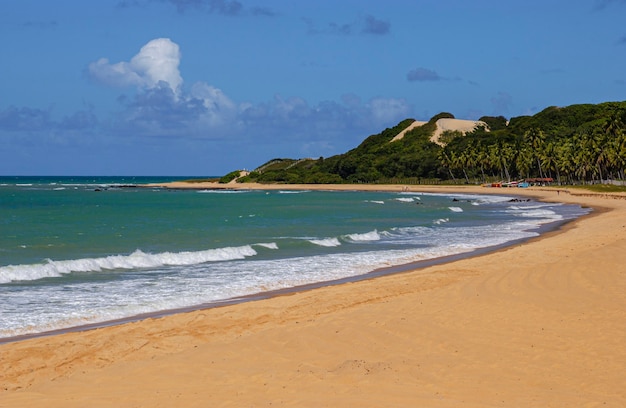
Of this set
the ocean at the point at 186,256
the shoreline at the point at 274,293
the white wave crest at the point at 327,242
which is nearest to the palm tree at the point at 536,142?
the ocean at the point at 186,256

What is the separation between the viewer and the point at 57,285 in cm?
2156

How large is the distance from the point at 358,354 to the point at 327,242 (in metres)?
24.2

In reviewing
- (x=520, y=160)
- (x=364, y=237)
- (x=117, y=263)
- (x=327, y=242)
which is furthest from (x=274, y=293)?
(x=520, y=160)

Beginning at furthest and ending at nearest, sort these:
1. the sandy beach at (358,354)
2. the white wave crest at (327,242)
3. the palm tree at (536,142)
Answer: the palm tree at (536,142) → the white wave crest at (327,242) → the sandy beach at (358,354)

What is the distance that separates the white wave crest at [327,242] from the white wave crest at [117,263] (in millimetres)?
4301

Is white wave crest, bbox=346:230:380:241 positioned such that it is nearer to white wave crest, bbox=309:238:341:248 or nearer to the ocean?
the ocean

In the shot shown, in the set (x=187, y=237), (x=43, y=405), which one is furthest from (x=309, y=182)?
(x=43, y=405)

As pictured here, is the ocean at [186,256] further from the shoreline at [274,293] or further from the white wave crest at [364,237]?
the shoreline at [274,293]

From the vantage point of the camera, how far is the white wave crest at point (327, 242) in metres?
34.9

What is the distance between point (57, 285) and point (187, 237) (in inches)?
741

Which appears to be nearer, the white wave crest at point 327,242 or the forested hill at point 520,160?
the white wave crest at point 327,242

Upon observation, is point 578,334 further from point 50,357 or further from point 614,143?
point 614,143

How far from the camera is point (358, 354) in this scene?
1151 cm

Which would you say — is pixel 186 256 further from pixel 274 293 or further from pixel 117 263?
pixel 274 293
